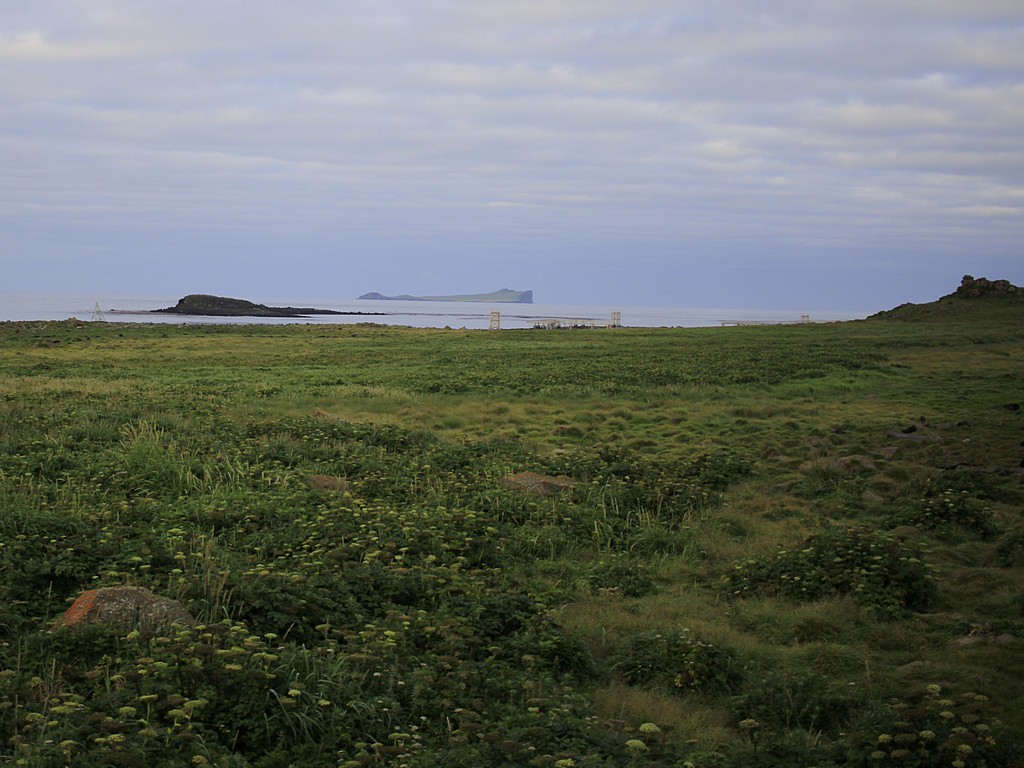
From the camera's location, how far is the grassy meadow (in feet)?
18.0


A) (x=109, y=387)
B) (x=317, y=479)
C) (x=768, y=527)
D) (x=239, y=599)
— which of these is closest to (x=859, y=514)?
(x=768, y=527)

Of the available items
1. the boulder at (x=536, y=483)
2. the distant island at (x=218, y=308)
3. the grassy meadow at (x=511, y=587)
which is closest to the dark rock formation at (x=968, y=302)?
the grassy meadow at (x=511, y=587)

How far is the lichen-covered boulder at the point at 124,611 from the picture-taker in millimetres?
6578

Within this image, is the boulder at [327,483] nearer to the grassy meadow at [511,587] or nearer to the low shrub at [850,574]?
the grassy meadow at [511,587]

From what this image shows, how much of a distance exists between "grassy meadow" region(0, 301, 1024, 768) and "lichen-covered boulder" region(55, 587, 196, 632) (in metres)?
0.16

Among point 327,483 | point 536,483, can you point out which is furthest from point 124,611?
point 536,483

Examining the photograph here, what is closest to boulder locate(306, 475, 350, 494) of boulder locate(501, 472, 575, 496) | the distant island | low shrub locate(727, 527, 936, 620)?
boulder locate(501, 472, 575, 496)

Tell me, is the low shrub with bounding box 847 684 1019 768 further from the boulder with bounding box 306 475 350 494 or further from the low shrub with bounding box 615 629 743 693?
the boulder with bounding box 306 475 350 494

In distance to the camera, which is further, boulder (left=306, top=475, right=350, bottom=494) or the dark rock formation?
the dark rock formation

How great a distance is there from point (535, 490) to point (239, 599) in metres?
5.67

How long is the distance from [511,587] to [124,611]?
353 centimetres

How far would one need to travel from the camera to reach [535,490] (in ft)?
40.3

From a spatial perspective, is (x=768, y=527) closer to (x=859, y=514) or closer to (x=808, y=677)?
(x=859, y=514)

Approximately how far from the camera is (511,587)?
28.6 ft
